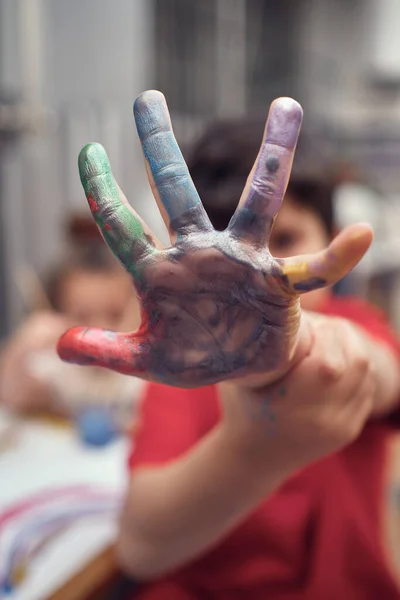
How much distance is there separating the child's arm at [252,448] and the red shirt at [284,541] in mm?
75

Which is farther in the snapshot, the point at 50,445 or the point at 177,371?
the point at 50,445

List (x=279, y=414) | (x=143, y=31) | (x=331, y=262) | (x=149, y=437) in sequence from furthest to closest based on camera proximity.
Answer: (x=143, y=31)
(x=149, y=437)
(x=279, y=414)
(x=331, y=262)

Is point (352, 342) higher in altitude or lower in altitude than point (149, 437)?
higher

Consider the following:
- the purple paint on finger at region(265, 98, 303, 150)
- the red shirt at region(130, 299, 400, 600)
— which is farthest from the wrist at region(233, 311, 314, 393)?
the red shirt at region(130, 299, 400, 600)

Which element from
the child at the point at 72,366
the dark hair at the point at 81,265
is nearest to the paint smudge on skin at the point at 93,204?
the child at the point at 72,366

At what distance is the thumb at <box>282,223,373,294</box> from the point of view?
0.83 feet

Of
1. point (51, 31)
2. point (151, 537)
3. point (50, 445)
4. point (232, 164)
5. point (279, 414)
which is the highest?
point (51, 31)

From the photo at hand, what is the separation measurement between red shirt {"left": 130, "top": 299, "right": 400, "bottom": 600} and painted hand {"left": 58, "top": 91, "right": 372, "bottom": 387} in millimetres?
243

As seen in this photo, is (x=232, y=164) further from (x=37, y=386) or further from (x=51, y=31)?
(x=51, y=31)

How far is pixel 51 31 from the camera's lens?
1403mm

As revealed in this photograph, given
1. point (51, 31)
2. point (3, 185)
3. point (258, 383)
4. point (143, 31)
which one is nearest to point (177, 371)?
point (258, 383)

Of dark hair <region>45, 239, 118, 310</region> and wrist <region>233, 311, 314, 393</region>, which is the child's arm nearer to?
wrist <region>233, 311, 314, 393</region>

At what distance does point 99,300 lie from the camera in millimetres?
1064

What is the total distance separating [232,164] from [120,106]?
1.10 m
